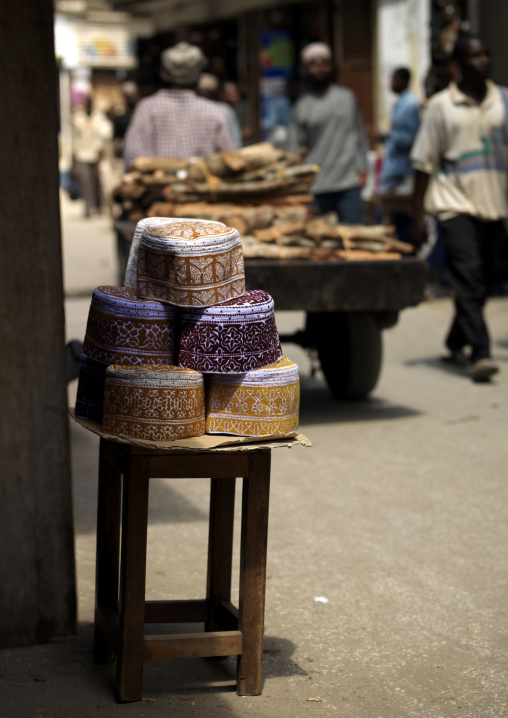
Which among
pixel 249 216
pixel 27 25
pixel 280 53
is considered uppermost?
pixel 280 53

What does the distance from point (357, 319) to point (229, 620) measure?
3.77 metres

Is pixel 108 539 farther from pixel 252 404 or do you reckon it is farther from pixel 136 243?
pixel 136 243

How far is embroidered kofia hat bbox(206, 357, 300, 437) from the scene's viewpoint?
3.00 meters

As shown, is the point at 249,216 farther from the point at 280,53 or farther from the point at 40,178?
the point at 280,53

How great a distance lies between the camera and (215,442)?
2930mm

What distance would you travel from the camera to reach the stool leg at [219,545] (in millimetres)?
3355

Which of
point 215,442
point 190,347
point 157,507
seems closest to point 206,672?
point 215,442

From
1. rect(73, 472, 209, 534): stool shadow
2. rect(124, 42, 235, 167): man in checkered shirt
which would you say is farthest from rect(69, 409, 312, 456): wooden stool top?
rect(124, 42, 235, 167): man in checkered shirt

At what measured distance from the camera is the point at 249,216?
637cm

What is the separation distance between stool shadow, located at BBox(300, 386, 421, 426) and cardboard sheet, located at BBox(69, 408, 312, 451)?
11.3 feet

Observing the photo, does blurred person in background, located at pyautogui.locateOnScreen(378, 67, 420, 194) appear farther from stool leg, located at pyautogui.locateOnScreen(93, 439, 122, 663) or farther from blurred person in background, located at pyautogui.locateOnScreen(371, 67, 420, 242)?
stool leg, located at pyautogui.locateOnScreen(93, 439, 122, 663)

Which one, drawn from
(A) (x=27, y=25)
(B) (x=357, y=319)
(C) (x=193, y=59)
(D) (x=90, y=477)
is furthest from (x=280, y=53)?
(A) (x=27, y=25)

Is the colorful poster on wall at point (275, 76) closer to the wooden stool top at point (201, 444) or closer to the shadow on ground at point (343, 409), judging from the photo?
the shadow on ground at point (343, 409)

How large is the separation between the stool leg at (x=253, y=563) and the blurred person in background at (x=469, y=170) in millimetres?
4642
